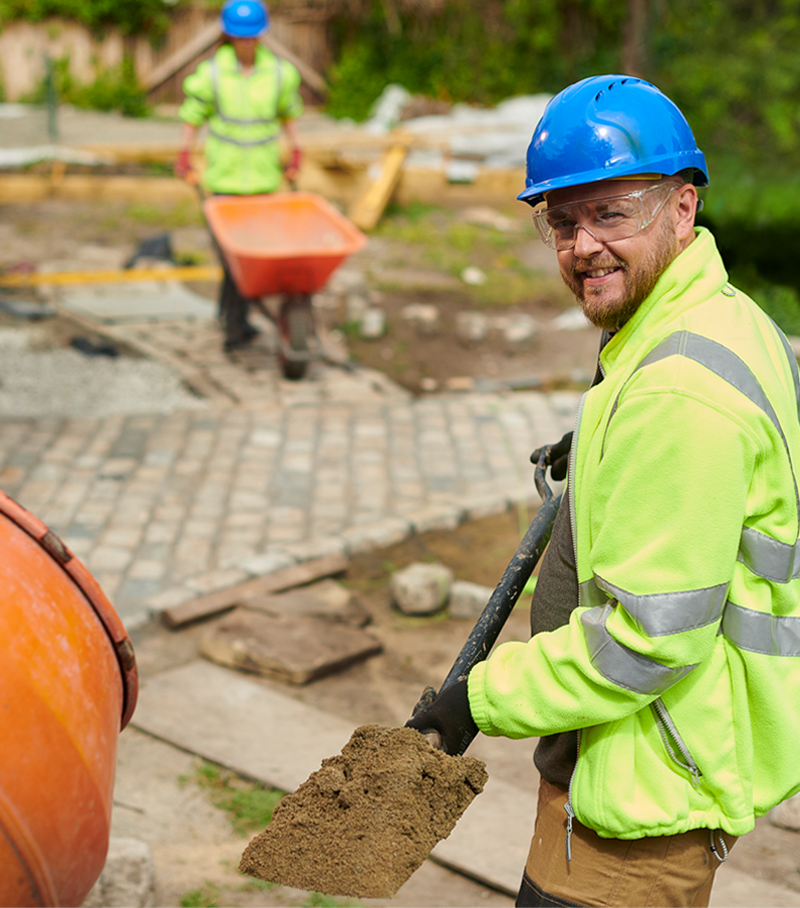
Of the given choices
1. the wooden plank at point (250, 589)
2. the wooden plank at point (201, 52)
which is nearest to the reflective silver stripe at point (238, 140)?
the wooden plank at point (250, 589)

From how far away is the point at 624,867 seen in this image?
6.18 feet

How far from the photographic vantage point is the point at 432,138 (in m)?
14.9

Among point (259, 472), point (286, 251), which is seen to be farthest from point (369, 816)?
point (286, 251)

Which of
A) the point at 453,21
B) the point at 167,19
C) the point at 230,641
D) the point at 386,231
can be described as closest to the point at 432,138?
the point at 386,231

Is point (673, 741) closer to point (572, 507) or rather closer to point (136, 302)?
point (572, 507)

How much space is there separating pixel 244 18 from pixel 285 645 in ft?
16.1

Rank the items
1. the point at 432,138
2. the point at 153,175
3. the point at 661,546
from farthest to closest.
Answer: the point at 432,138 → the point at 153,175 → the point at 661,546

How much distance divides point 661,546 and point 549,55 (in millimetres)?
18340

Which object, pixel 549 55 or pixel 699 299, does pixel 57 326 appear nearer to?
pixel 699 299

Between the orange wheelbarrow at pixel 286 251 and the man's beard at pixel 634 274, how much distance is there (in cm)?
546

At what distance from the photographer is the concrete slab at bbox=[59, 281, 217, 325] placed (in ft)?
29.0

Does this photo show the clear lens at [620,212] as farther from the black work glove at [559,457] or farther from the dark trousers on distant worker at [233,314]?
the dark trousers on distant worker at [233,314]

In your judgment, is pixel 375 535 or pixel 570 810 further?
pixel 375 535

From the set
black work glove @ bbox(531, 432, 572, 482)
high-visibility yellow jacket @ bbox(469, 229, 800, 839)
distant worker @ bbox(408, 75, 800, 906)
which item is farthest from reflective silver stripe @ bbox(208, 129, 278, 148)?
high-visibility yellow jacket @ bbox(469, 229, 800, 839)
